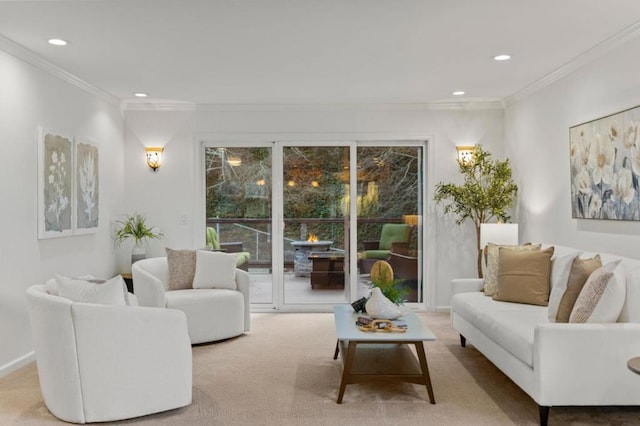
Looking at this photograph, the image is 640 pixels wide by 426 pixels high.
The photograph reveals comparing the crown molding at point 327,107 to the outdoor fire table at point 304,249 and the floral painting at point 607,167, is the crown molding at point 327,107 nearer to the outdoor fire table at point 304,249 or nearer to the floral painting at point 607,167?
the outdoor fire table at point 304,249

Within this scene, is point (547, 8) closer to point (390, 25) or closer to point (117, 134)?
point (390, 25)

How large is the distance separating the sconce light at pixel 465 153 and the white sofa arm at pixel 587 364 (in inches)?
144

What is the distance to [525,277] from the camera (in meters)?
4.40

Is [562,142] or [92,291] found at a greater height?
[562,142]

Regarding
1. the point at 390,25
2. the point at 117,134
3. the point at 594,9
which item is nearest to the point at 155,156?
the point at 117,134

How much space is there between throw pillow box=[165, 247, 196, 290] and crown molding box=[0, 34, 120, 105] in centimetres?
175

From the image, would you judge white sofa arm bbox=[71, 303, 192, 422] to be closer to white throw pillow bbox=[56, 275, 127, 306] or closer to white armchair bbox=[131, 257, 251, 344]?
white throw pillow bbox=[56, 275, 127, 306]

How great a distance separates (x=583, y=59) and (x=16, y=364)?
494 cm

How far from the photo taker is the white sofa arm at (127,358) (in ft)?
10.1

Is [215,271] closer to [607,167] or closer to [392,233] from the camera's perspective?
[392,233]

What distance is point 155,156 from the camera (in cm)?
652

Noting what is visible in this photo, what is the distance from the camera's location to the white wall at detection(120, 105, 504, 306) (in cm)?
657

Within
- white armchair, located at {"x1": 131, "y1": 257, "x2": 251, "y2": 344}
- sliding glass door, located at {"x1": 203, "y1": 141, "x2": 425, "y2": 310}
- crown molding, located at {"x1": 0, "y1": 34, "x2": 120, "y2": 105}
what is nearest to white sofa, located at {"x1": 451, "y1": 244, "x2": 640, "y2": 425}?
white armchair, located at {"x1": 131, "y1": 257, "x2": 251, "y2": 344}

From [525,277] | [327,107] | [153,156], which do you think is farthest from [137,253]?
[525,277]
